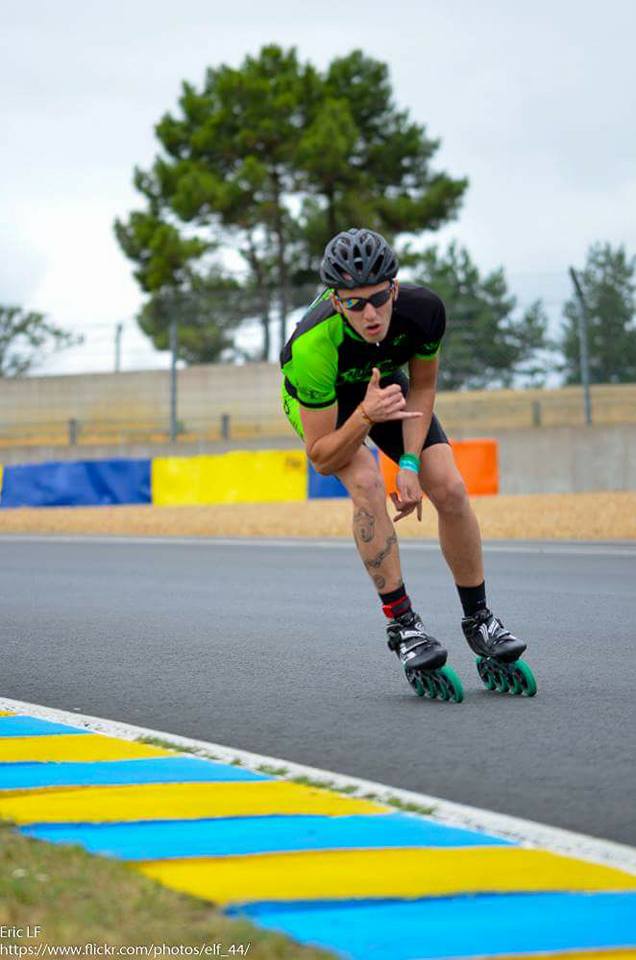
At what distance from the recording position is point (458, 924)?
284 cm

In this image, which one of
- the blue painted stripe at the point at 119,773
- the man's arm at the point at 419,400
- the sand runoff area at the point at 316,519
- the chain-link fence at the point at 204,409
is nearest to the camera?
the blue painted stripe at the point at 119,773

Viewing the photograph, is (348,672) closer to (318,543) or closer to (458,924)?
(458,924)

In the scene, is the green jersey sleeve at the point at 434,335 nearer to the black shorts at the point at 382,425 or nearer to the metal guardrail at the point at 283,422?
the black shorts at the point at 382,425

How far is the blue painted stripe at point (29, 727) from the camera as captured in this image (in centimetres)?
502

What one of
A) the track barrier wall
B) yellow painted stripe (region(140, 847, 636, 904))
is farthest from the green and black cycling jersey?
the track barrier wall

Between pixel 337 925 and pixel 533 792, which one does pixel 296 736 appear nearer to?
pixel 533 792

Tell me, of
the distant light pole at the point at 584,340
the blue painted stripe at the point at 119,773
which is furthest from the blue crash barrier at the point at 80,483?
the blue painted stripe at the point at 119,773

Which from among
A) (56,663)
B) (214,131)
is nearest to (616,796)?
(56,663)

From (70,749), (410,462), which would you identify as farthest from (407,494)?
(70,749)

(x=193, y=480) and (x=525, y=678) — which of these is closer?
(x=525, y=678)

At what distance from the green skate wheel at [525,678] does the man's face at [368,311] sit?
137 cm

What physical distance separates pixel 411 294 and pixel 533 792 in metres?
2.20

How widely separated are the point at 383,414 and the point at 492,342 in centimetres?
2284

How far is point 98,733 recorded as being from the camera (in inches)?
196
